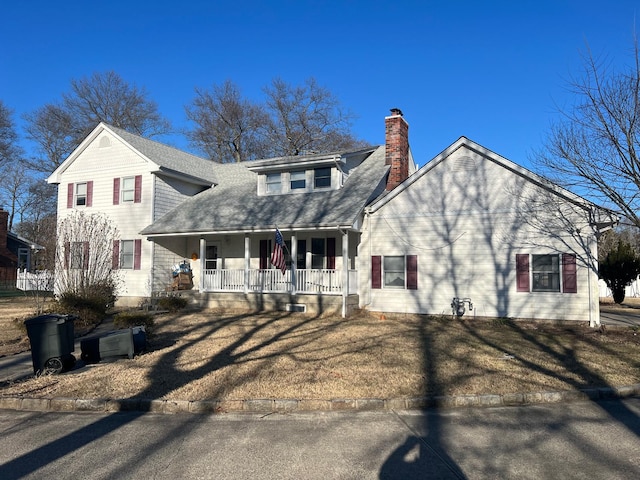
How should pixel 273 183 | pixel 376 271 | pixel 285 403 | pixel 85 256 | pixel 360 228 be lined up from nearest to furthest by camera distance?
pixel 285 403 → pixel 85 256 → pixel 376 271 → pixel 360 228 → pixel 273 183

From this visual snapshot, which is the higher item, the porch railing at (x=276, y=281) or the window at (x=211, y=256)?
the window at (x=211, y=256)

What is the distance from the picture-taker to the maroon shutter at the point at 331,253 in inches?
688

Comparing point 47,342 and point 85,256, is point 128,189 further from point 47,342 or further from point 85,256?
point 47,342

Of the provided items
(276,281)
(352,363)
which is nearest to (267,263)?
(276,281)

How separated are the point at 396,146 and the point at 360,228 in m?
4.03

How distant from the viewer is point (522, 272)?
13.9 m

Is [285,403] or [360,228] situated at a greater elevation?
[360,228]

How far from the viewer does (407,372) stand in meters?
7.75

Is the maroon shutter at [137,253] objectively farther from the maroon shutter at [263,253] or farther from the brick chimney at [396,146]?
the brick chimney at [396,146]

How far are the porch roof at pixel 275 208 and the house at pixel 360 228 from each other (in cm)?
7

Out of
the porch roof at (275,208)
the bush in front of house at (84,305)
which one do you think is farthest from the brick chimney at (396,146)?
the bush in front of house at (84,305)

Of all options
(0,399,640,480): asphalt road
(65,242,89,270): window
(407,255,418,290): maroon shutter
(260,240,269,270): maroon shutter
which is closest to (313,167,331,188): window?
(260,240,269,270): maroon shutter

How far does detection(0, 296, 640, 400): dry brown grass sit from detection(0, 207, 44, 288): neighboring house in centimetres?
2629

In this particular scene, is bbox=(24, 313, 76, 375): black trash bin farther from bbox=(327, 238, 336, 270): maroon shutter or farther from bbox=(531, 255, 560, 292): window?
bbox=(531, 255, 560, 292): window
